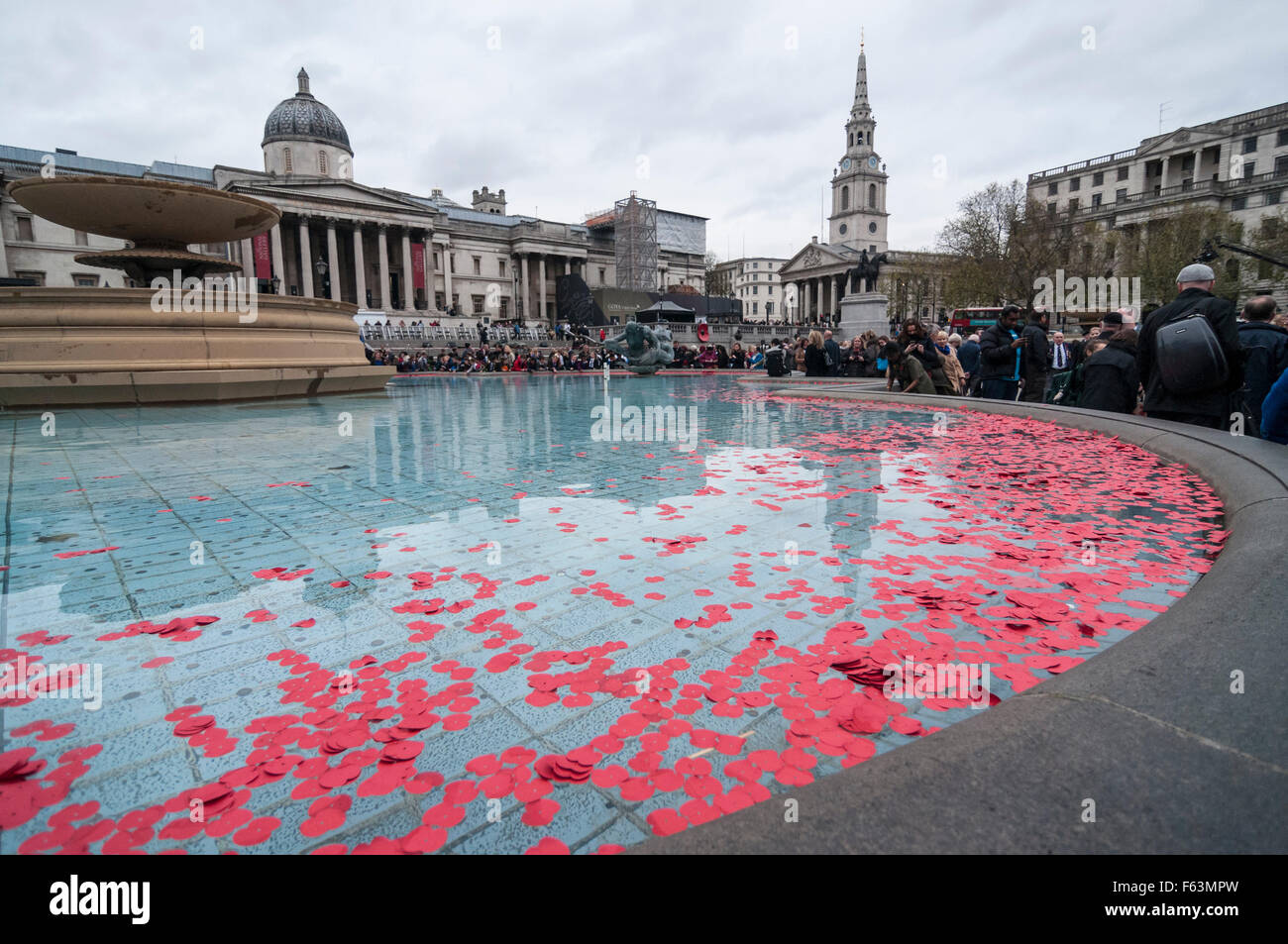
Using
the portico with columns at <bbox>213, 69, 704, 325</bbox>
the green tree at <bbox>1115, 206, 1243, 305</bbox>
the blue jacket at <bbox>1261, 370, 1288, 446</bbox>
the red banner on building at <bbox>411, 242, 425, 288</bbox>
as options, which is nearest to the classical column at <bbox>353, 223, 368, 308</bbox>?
the portico with columns at <bbox>213, 69, 704, 325</bbox>

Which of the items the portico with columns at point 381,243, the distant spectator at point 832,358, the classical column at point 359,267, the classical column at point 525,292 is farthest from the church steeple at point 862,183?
the distant spectator at point 832,358

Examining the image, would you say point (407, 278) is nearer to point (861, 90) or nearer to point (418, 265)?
point (418, 265)

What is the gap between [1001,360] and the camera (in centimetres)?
1166

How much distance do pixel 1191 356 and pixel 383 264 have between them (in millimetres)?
64358

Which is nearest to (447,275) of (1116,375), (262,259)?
(262,259)

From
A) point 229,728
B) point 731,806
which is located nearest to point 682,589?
point 731,806

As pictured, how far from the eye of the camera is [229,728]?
91.2 inches

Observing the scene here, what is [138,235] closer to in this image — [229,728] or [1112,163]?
[229,728]

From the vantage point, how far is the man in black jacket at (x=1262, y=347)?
6.94 metres

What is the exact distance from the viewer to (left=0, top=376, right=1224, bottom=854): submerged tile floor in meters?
1.97

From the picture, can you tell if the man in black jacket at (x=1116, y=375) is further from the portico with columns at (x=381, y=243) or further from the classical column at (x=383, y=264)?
the classical column at (x=383, y=264)

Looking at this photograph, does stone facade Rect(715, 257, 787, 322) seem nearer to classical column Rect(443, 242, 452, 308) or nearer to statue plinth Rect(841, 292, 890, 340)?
classical column Rect(443, 242, 452, 308)

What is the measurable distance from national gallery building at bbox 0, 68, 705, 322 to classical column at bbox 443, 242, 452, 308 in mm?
104
